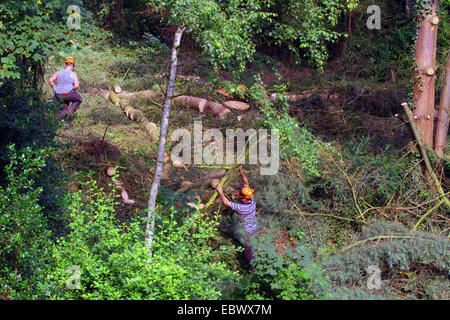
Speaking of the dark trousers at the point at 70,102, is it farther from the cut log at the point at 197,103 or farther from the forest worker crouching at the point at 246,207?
the forest worker crouching at the point at 246,207

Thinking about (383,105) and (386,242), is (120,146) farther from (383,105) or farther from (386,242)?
(383,105)

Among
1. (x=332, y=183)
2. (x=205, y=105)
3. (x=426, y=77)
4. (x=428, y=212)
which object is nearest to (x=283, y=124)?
(x=332, y=183)

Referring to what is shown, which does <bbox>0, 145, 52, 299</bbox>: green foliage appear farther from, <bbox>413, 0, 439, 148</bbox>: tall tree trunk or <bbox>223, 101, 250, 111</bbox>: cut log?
<bbox>413, 0, 439, 148</bbox>: tall tree trunk

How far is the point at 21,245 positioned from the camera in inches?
171

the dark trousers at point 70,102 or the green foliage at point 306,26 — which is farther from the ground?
the green foliage at point 306,26

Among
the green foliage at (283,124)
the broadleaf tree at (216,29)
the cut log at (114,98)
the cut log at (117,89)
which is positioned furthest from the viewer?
the cut log at (117,89)

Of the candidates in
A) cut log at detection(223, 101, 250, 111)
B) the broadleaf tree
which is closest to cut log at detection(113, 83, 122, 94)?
cut log at detection(223, 101, 250, 111)

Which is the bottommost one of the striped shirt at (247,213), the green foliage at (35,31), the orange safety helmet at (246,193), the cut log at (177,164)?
the striped shirt at (247,213)

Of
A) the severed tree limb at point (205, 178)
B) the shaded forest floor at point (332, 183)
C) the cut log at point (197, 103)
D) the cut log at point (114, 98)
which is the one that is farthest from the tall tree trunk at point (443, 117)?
the cut log at point (114, 98)

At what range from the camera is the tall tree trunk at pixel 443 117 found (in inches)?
340

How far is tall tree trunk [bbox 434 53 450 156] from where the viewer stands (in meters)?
8.63

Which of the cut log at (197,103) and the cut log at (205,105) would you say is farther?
the cut log at (197,103)

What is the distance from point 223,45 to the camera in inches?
219

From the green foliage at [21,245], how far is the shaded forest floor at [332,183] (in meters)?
1.80
